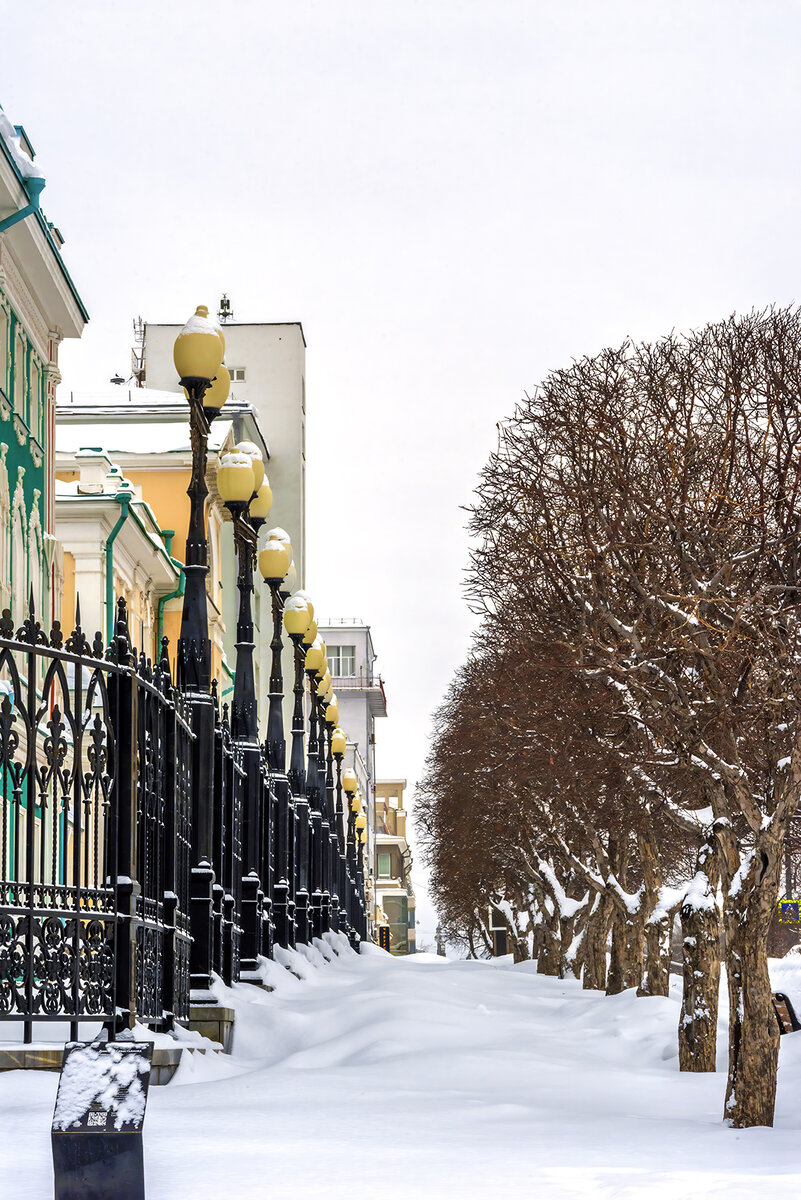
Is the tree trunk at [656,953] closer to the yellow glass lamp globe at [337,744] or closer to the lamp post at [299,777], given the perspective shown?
the lamp post at [299,777]

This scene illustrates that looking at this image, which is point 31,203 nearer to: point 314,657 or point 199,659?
point 314,657

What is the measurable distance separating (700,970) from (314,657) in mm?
11844

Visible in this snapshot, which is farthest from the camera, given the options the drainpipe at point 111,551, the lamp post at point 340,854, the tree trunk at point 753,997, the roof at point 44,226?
the lamp post at point 340,854

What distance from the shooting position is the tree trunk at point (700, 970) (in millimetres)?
17703

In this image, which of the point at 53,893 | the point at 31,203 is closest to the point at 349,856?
the point at 31,203

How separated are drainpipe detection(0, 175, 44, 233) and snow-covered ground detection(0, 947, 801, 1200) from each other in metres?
11.6

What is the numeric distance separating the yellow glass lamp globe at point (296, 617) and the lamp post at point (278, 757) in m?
0.30

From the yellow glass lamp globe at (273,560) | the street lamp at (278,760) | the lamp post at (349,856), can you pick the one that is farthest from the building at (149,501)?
the yellow glass lamp globe at (273,560)

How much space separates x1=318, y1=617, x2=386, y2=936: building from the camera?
118 meters

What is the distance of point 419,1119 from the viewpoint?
31.0 feet

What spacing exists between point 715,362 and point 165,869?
8726 millimetres

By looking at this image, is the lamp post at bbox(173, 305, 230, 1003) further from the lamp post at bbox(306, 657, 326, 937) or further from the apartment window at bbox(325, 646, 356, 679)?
the apartment window at bbox(325, 646, 356, 679)

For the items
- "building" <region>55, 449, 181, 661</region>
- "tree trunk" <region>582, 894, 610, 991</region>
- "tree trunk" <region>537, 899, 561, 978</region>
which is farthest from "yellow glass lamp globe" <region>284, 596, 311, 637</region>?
"tree trunk" <region>537, 899, 561, 978</region>

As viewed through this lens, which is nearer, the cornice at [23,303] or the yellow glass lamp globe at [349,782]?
the cornice at [23,303]
